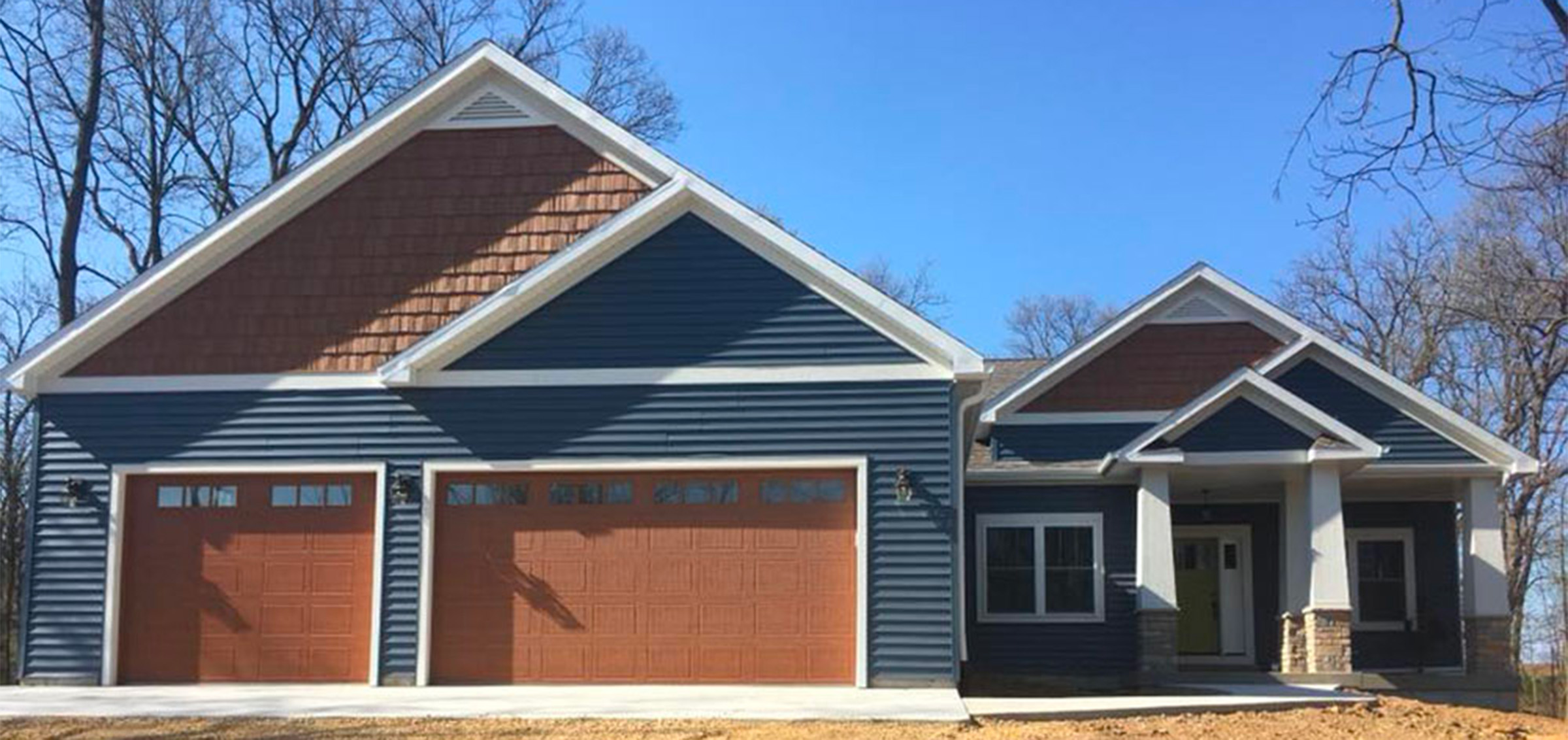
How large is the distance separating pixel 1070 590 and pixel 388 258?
29.3ft

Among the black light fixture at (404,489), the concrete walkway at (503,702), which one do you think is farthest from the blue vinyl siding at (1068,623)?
the black light fixture at (404,489)

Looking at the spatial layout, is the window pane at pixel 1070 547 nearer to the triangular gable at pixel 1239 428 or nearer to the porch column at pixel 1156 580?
the porch column at pixel 1156 580

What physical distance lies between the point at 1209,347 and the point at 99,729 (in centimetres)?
1331

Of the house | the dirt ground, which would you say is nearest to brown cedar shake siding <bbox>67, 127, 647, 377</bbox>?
the house

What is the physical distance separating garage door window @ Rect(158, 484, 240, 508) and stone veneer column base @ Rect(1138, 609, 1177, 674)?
995 centimetres

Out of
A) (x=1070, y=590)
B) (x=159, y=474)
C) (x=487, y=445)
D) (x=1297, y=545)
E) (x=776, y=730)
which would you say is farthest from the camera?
(x=1070, y=590)

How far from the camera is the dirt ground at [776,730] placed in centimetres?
1021

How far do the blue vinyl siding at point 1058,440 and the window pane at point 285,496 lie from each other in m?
8.40

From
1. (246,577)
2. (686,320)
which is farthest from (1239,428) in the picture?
(246,577)

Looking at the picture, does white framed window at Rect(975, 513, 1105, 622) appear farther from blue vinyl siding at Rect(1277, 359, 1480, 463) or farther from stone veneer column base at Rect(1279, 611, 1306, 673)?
blue vinyl siding at Rect(1277, 359, 1480, 463)

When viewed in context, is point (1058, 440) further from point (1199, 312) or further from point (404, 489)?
point (404, 489)

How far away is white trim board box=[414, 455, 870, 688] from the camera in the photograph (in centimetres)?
1267

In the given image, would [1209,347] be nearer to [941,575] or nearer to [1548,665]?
[941,575]

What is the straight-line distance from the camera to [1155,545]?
15492 mm
